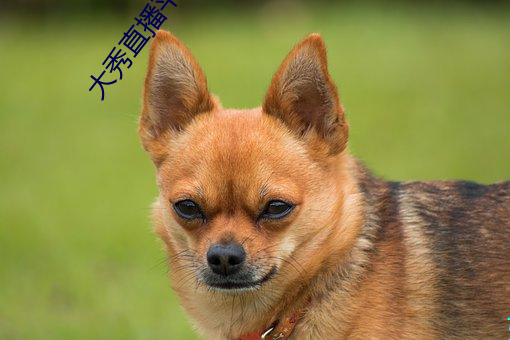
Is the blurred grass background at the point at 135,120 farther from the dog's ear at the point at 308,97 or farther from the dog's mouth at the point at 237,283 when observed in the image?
the dog's ear at the point at 308,97

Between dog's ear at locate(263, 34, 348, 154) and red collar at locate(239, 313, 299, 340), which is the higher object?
dog's ear at locate(263, 34, 348, 154)

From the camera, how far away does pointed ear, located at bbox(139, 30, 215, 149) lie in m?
4.58

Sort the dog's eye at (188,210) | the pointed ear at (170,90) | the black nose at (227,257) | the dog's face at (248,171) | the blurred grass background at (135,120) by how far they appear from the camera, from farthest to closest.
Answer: the blurred grass background at (135,120) < the pointed ear at (170,90) < the dog's eye at (188,210) < the dog's face at (248,171) < the black nose at (227,257)

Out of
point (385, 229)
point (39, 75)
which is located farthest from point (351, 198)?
point (39, 75)

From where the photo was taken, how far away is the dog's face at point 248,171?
415 cm

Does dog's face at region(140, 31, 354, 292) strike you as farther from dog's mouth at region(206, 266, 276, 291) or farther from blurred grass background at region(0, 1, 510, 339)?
blurred grass background at region(0, 1, 510, 339)

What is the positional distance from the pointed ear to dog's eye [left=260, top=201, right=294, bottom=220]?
33.8 inches

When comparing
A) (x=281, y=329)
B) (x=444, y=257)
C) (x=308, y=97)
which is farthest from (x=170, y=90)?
(x=444, y=257)

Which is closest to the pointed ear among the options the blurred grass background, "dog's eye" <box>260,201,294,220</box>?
"dog's eye" <box>260,201,294,220</box>

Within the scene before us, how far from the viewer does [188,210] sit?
4285 millimetres

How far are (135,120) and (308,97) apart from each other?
629 centimetres

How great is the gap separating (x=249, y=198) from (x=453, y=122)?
27.4 feet

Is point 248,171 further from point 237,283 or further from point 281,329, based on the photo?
point 281,329

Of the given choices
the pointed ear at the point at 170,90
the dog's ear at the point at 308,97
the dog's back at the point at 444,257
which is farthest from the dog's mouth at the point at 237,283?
the pointed ear at the point at 170,90
